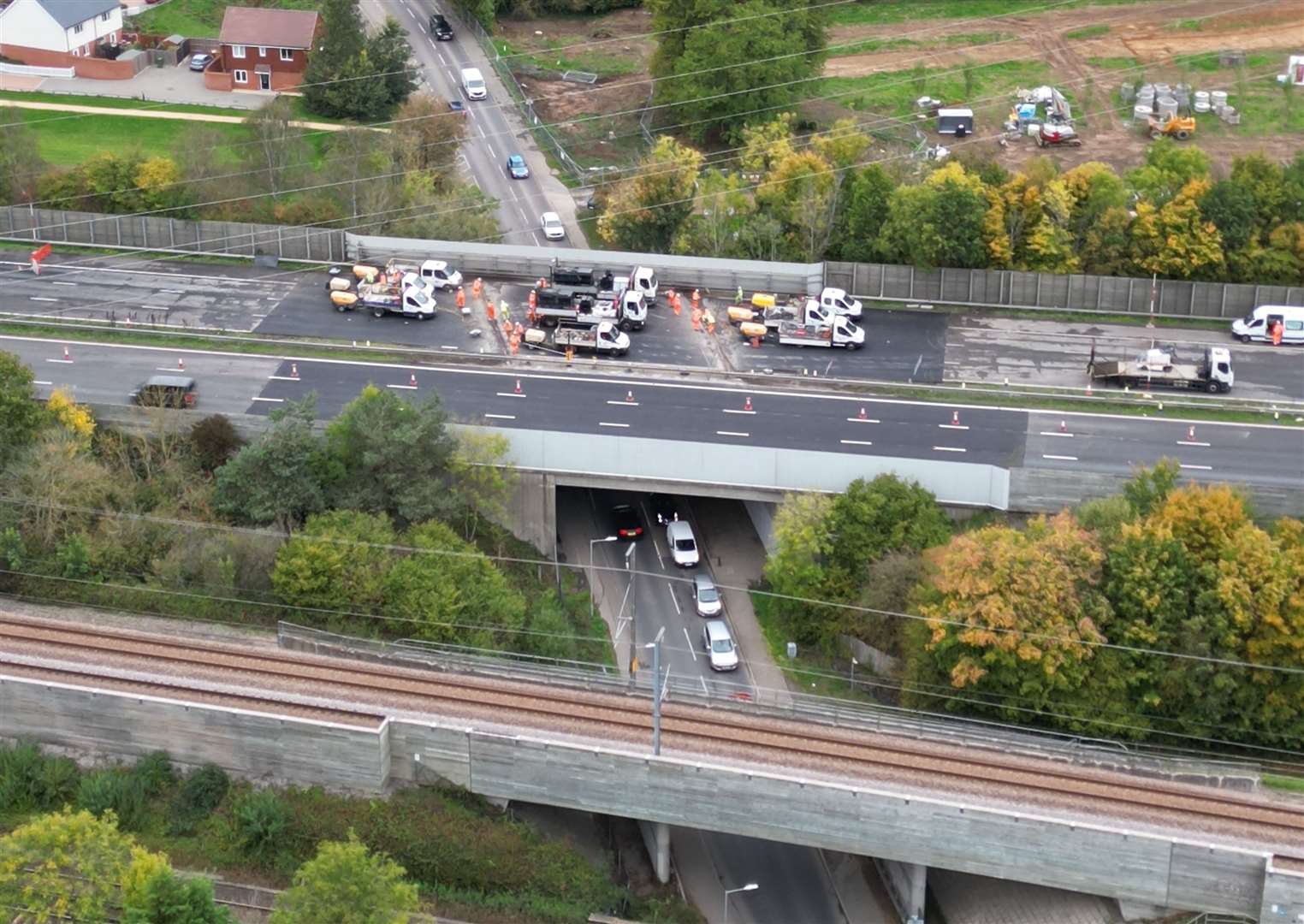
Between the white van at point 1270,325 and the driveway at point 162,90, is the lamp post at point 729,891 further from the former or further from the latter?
the driveway at point 162,90

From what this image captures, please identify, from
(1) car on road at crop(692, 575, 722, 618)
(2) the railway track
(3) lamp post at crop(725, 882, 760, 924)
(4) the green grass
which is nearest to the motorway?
(4) the green grass

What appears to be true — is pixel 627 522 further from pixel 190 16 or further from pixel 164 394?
pixel 190 16

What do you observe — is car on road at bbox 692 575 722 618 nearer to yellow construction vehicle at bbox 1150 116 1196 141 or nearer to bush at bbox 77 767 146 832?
bush at bbox 77 767 146 832

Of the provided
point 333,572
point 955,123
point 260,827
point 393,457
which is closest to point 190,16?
point 955,123

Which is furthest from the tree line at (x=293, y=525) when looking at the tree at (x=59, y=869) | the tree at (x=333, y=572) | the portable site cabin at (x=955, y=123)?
the portable site cabin at (x=955, y=123)

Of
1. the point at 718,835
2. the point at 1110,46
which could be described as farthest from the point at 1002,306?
the point at 1110,46
